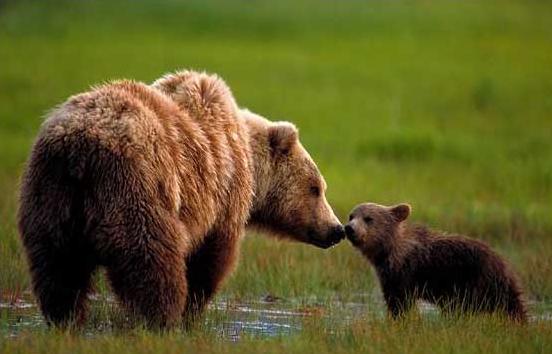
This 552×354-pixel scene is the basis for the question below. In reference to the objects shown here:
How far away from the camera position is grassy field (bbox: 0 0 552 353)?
8.18 metres

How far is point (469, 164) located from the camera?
62.3 feet

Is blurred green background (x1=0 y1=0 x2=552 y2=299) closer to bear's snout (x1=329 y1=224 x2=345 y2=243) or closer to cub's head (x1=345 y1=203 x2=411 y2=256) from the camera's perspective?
cub's head (x1=345 y1=203 x2=411 y2=256)

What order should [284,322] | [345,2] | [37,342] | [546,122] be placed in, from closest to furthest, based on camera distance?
[37,342] → [284,322] → [546,122] → [345,2]

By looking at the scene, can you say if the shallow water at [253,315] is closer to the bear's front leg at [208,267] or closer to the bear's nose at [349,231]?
the bear's front leg at [208,267]

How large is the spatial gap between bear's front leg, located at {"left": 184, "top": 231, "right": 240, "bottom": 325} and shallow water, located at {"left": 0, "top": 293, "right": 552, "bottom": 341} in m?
0.16

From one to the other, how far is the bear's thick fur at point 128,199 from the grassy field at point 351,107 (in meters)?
0.30

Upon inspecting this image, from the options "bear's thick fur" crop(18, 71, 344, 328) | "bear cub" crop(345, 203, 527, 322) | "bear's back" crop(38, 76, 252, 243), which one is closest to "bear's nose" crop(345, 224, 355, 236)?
"bear cub" crop(345, 203, 527, 322)

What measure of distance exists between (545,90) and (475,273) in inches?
671

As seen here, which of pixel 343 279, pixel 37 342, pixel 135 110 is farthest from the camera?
pixel 343 279

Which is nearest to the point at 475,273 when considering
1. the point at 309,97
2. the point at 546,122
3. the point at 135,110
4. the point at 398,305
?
the point at 398,305


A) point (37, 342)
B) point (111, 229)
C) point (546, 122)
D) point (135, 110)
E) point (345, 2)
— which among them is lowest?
point (37, 342)

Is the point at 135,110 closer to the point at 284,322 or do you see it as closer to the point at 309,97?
the point at 284,322

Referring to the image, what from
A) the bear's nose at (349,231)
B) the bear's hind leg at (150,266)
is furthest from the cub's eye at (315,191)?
the bear's hind leg at (150,266)

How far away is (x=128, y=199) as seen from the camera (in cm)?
695
